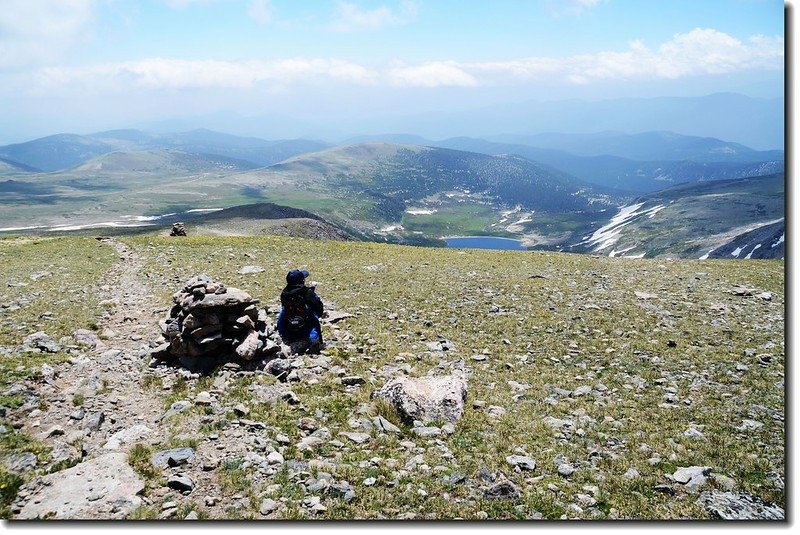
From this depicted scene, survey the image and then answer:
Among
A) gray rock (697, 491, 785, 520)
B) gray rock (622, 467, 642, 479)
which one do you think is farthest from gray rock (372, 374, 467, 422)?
gray rock (697, 491, 785, 520)

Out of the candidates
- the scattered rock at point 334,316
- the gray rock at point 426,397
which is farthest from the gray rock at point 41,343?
the gray rock at point 426,397

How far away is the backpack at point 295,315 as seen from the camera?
16.0m

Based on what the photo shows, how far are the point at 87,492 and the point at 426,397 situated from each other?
7364 mm

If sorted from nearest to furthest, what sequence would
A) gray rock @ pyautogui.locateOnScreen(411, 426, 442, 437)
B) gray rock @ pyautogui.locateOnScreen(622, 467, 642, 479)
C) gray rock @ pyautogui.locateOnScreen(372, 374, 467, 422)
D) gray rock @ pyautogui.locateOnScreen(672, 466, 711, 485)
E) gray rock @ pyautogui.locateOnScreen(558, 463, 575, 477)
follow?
gray rock @ pyautogui.locateOnScreen(672, 466, 711, 485) < gray rock @ pyautogui.locateOnScreen(622, 467, 642, 479) < gray rock @ pyautogui.locateOnScreen(558, 463, 575, 477) < gray rock @ pyautogui.locateOnScreen(411, 426, 442, 437) < gray rock @ pyautogui.locateOnScreen(372, 374, 467, 422)

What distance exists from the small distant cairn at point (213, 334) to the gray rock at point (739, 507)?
12.2m

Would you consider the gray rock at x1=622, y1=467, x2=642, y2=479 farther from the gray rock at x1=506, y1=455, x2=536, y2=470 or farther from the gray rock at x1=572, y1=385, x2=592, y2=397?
the gray rock at x1=572, y1=385, x2=592, y2=397

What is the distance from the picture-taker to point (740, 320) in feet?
64.6

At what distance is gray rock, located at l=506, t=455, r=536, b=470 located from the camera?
9.08m

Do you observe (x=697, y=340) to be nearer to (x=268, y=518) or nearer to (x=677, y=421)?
(x=677, y=421)

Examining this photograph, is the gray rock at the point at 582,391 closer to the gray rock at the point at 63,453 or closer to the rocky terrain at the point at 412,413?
the rocky terrain at the point at 412,413

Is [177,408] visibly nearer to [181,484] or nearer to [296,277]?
[181,484]

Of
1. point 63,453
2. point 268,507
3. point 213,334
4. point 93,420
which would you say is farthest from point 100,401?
point 268,507

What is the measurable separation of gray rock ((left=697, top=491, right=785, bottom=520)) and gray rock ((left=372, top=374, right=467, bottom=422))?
5400 millimetres

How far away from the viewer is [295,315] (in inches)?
633
